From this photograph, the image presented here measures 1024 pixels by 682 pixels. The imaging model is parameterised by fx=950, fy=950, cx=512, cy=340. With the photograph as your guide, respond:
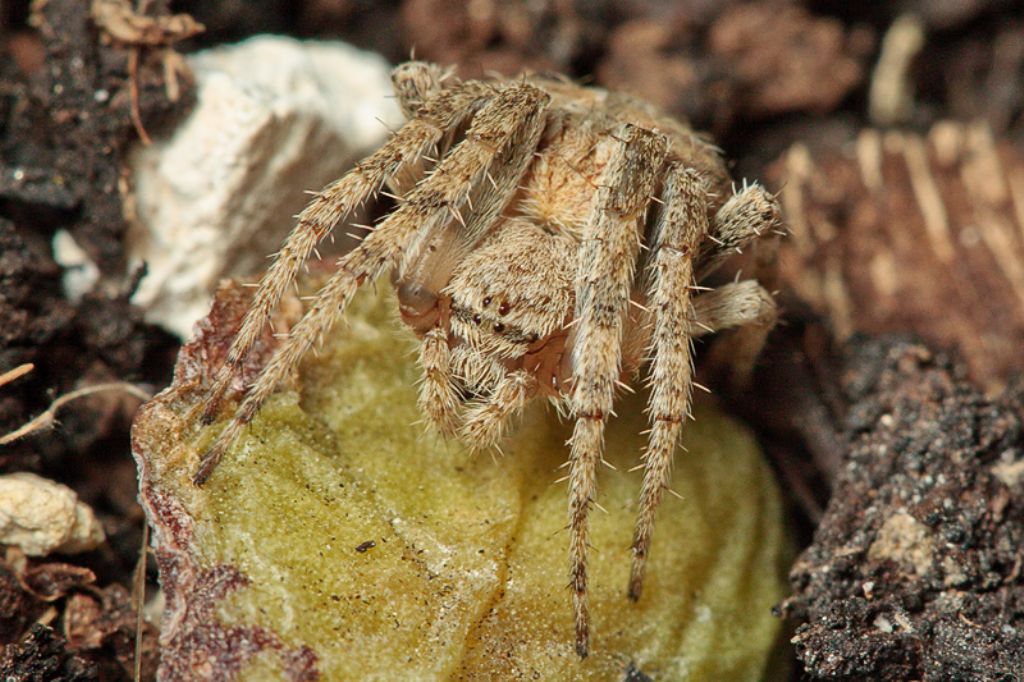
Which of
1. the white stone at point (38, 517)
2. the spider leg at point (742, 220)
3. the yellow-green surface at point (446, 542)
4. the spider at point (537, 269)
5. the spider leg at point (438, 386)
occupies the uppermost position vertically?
the spider leg at point (742, 220)

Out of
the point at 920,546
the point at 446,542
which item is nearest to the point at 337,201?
the point at 446,542

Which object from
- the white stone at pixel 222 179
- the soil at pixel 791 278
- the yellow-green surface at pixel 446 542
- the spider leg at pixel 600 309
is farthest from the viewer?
the white stone at pixel 222 179

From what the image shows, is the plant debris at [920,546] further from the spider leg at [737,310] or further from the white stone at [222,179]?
the white stone at [222,179]

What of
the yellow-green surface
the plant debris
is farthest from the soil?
the yellow-green surface

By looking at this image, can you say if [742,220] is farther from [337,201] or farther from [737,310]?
[337,201]

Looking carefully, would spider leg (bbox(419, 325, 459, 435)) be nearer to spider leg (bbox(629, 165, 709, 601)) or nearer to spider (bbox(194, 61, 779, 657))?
spider (bbox(194, 61, 779, 657))

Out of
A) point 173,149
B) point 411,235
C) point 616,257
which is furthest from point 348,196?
point 173,149

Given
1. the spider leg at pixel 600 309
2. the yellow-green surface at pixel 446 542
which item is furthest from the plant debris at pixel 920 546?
the spider leg at pixel 600 309
